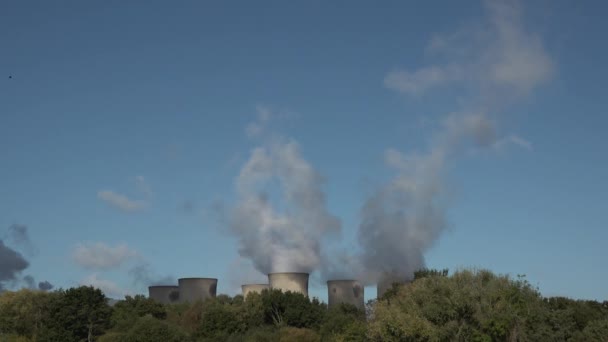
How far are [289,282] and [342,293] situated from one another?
792cm

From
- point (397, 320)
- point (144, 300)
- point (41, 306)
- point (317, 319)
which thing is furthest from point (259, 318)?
point (397, 320)

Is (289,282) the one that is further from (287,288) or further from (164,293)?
(164,293)

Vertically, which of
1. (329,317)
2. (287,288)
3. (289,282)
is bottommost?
(329,317)

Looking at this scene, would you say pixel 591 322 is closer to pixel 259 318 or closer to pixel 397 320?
pixel 397 320

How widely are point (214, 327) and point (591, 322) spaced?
3858 centimetres

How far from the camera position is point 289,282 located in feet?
336

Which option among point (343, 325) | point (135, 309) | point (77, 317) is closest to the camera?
point (343, 325)

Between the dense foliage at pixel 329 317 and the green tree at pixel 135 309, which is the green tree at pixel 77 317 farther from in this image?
the green tree at pixel 135 309

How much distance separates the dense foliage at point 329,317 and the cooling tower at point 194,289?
971 centimetres

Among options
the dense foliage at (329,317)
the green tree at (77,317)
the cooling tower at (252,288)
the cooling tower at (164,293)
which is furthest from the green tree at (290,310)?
the cooling tower at (164,293)

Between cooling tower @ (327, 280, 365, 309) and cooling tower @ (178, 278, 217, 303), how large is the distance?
17.5 metres

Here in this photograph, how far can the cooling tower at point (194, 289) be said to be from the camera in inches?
4119

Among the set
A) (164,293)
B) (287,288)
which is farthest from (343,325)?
(164,293)

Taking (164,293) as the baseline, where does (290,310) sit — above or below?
below
